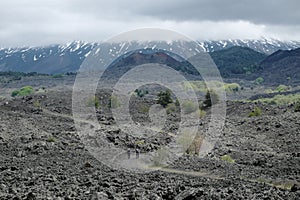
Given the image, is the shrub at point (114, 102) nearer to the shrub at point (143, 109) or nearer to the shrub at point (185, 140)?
the shrub at point (143, 109)

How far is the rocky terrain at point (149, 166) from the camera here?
23.0m

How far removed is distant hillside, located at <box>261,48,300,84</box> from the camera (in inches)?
6468

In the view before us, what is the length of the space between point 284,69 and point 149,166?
154 m

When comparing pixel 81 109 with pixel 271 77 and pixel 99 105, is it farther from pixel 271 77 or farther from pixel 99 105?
pixel 271 77

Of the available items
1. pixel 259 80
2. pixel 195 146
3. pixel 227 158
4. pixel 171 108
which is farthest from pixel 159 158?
pixel 259 80

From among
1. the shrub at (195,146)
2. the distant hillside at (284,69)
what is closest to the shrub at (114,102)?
the shrub at (195,146)

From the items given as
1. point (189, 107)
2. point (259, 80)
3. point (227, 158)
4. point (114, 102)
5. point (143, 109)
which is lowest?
point (259, 80)

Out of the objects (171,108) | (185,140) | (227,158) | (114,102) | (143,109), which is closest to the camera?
(227,158)

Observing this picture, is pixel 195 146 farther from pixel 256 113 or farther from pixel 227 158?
pixel 256 113

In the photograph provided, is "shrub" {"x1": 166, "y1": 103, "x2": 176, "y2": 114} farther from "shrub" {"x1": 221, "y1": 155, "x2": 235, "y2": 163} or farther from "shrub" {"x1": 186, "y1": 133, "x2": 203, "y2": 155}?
"shrub" {"x1": 221, "y1": 155, "x2": 235, "y2": 163}

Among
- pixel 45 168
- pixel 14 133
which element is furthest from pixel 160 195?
pixel 14 133

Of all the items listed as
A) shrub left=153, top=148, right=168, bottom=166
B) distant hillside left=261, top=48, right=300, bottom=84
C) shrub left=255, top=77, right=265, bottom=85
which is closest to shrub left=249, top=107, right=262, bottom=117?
shrub left=153, top=148, right=168, bottom=166

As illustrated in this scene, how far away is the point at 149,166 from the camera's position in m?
34.2

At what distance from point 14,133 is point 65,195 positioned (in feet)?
81.4
